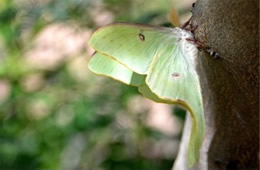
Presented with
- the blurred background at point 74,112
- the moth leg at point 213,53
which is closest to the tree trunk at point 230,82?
the moth leg at point 213,53

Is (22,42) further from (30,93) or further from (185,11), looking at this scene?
(185,11)

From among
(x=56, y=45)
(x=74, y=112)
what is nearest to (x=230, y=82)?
(x=74, y=112)

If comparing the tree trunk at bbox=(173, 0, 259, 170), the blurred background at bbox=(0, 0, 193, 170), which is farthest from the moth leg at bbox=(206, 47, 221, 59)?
the blurred background at bbox=(0, 0, 193, 170)

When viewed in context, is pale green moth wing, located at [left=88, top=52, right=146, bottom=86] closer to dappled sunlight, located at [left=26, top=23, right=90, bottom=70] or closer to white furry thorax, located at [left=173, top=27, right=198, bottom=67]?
white furry thorax, located at [left=173, top=27, right=198, bottom=67]

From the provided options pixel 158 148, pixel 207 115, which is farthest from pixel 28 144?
pixel 207 115

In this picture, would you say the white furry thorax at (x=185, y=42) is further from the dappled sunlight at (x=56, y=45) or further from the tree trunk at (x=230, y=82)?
the dappled sunlight at (x=56, y=45)

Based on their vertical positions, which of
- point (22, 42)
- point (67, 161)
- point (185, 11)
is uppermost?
point (185, 11)
